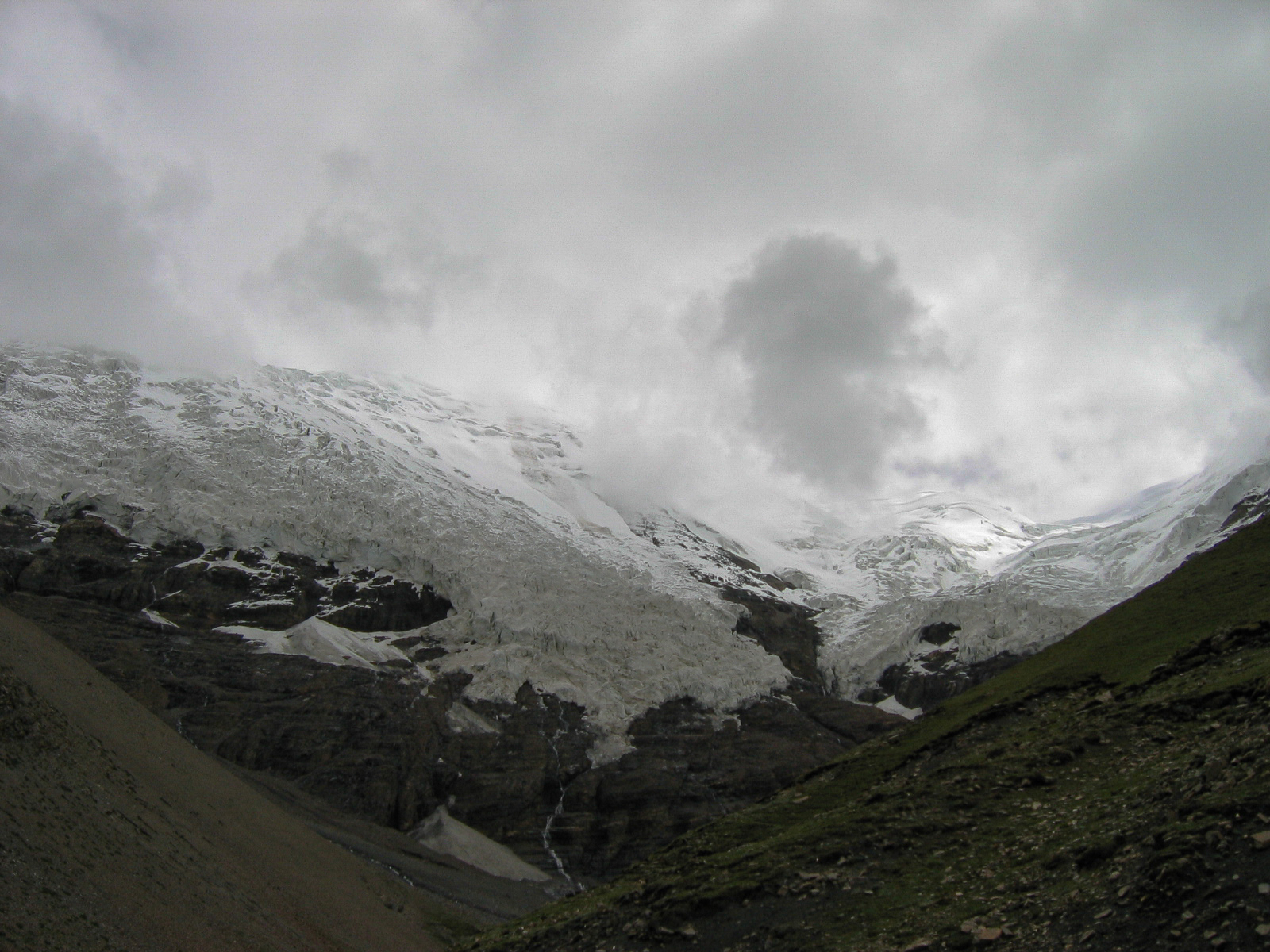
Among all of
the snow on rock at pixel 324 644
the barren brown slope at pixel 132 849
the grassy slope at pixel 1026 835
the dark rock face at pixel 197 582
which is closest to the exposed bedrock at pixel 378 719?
the dark rock face at pixel 197 582

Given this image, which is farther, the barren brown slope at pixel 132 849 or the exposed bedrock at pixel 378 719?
the exposed bedrock at pixel 378 719

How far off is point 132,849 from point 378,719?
392 ft

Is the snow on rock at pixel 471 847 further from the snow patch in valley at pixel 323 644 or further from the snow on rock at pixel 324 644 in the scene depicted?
the snow on rock at pixel 324 644

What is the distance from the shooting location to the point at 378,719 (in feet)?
511

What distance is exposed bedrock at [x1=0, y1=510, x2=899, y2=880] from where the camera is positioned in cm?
14525

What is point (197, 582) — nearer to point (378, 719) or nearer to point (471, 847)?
point (378, 719)

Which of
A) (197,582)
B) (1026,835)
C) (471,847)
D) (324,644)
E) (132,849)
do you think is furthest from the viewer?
Result: (197,582)

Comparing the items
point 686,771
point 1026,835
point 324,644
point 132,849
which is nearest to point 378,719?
point 324,644

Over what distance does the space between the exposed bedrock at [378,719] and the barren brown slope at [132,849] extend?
6580cm

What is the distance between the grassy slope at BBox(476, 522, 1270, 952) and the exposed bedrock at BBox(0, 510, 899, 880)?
363 feet

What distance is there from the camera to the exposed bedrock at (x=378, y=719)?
145 m

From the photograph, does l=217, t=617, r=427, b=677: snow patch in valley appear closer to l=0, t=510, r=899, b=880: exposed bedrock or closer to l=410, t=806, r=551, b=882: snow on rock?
l=0, t=510, r=899, b=880: exposed bedrock

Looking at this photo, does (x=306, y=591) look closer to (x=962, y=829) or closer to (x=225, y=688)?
(x=225, y=688)

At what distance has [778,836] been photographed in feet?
127
